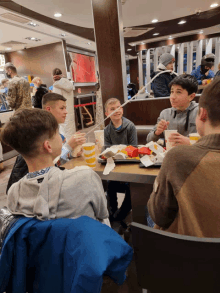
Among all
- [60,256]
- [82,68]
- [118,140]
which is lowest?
[118,140]

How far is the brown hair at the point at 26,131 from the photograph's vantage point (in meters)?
0.85

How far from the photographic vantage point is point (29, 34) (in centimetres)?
554

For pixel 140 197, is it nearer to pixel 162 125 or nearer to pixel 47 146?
pixel 162 125

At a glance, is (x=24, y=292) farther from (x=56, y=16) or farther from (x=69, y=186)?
(x=56, y=16)

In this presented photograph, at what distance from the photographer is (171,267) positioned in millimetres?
580

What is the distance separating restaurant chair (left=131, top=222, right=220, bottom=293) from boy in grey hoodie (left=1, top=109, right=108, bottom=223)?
268 millimetres

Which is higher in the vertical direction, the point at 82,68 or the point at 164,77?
the point at 82,68

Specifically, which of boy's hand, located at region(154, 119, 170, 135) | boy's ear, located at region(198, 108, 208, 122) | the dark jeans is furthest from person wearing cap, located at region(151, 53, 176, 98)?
boy's ear, located at region(198, 108, 208, 122)

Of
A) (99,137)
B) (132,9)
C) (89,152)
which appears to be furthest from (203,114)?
(132,9)

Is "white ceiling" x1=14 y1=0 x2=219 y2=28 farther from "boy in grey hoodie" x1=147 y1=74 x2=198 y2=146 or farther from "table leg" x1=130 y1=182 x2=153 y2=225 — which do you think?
"table leg" x1=130 y1=182 x2=153 y2=225

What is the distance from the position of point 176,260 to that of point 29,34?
6.60 meters

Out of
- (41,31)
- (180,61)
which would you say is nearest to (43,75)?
(41,31)

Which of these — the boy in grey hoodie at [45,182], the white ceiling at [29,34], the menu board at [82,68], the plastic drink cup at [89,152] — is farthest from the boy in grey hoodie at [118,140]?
the menu board at [82,68]

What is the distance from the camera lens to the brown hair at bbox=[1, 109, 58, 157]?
85cm
